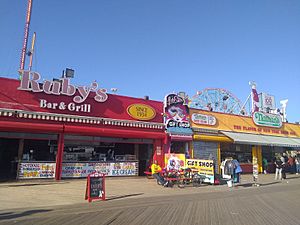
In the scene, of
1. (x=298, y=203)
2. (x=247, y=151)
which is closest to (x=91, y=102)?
(x=298, y=203)

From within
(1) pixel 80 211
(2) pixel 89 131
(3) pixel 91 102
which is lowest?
(1) pixel 80 211

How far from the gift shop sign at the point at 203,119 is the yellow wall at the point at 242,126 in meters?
0.26

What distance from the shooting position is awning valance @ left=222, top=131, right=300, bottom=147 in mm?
22297

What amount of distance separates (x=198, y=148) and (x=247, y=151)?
6320mm

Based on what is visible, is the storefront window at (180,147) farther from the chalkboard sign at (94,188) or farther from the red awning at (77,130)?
the chalkboard sign at (94,188)

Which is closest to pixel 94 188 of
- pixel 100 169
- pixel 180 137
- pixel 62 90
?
pixel 100 169

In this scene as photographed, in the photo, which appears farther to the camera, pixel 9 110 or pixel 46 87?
pixel 46 87

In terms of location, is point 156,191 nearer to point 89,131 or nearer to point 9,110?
point 89,131

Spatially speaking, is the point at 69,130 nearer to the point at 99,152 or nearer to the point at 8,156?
the point at 99,152

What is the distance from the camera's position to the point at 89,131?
1614 centimetres

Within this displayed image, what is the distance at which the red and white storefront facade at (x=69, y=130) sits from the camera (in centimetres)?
1477

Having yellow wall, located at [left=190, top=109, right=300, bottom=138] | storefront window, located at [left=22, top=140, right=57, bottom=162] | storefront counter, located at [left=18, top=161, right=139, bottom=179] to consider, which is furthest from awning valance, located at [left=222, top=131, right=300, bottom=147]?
storefront window, located at [left=22, top=140, right=57, bottom=162]

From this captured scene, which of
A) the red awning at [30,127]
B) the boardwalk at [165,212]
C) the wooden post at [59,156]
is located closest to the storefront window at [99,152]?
the wooden post at [59,156]

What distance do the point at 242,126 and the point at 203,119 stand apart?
5302 mm
